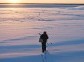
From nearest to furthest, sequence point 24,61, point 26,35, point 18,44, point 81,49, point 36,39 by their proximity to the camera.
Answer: point 24,61 < point 81,49 < point 18,44 < point 36,39 < point 26,35

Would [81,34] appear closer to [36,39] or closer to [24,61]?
[36,39]

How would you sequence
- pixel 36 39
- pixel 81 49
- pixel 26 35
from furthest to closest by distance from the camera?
1. pixel 26 35
2. pixel 36 39
3. pixel 81 49

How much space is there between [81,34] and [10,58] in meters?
8.44

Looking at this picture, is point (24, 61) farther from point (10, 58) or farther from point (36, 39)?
point (36, 39)

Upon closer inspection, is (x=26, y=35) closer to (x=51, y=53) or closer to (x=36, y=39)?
(x=36, y=39)

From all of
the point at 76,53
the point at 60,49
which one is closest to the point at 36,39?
the point at 60,49

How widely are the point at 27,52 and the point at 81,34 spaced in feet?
22.7

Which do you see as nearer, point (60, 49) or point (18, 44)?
point (60, 49)

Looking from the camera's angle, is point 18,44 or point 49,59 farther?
point 18,44

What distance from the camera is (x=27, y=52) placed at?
47.2 feet

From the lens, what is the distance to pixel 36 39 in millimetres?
18375

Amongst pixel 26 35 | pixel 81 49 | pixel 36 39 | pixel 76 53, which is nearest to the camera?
pixel 76 53

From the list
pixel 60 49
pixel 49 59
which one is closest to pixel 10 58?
pixel 49 59

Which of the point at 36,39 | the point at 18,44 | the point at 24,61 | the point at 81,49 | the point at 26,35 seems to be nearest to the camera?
the point at 24,61
